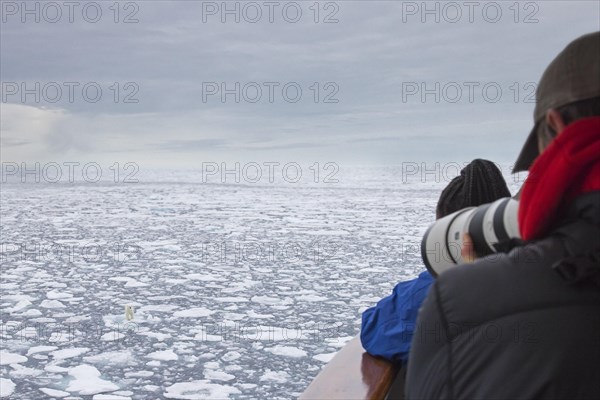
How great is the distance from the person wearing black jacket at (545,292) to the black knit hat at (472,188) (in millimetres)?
1111

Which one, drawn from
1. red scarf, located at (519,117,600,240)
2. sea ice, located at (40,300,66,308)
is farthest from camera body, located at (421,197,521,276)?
sea ice, located at (40,300,66,308)

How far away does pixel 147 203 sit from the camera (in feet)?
51.3

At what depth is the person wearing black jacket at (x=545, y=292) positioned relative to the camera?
Result: 0.76 metres

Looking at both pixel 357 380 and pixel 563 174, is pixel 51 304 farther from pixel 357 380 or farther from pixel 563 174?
pixel 563 174

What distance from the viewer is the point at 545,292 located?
767 mm

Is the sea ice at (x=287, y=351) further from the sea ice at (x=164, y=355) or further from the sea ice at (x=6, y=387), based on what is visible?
the sea ice at (x=6, y=387)

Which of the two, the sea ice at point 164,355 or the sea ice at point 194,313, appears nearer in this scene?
the sea ice at point 164,355

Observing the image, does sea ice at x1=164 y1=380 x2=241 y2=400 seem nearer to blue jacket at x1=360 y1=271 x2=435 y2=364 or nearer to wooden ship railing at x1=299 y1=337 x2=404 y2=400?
wooden ship railing at x1=299 y1=337 x2=404 y2=400

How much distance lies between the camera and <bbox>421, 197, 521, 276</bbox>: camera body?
0.99 metres

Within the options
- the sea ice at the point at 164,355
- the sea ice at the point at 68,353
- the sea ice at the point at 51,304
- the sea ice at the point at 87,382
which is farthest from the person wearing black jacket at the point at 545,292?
the sea ice at the point at 51,304

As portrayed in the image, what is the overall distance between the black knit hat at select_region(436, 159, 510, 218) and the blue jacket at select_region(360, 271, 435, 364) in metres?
0.25

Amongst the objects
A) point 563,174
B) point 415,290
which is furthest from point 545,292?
point 415,290

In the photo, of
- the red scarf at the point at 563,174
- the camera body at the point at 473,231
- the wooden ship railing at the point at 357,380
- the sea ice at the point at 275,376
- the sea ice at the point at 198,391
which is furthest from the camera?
the sea ice at the point at 275,376

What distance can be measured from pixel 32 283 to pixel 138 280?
3.12 ft
